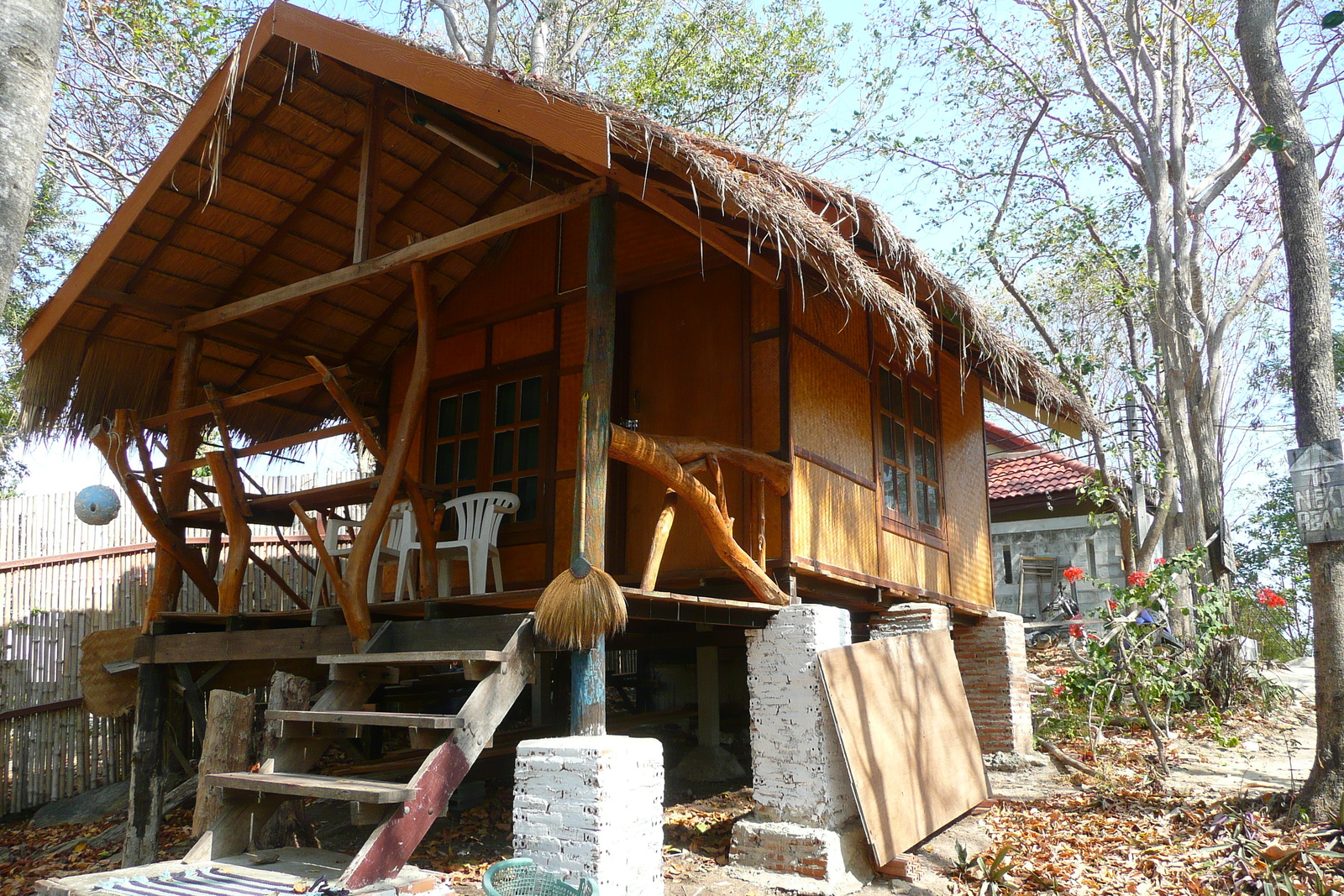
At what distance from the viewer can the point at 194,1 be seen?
37.9 feet

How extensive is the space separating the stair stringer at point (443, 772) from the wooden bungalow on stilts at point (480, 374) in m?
0.02

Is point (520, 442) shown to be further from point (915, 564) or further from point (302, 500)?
point (915, 564)

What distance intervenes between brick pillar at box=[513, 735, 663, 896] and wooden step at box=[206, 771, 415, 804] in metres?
0.52

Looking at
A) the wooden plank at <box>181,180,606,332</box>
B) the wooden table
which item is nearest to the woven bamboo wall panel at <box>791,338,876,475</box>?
the wooden plank at <box>181,180,606,332</box>

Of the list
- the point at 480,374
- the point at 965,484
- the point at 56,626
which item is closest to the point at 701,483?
the point at 480,374

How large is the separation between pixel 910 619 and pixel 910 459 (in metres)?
1.28

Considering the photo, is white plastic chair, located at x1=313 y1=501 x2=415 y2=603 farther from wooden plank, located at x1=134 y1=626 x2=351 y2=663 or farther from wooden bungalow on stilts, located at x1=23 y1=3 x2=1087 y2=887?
wooden plank, located at x1=134 y1=626 x2=351 y2=663

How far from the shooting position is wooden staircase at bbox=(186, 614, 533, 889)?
4.06 metres

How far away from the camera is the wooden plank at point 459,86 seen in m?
4.56

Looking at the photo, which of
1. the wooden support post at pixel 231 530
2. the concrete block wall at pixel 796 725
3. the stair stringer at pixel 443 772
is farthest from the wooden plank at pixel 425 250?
the concrete block wall at pixel 796 725

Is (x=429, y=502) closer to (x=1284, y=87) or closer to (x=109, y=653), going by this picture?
(x=109, y=653)

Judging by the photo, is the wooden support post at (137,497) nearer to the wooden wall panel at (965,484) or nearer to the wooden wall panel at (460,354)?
the wooden wall panel at (460,354)

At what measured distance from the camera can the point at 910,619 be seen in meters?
7.60

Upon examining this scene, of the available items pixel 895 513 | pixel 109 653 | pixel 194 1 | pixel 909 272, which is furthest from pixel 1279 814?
pixel 194 1
